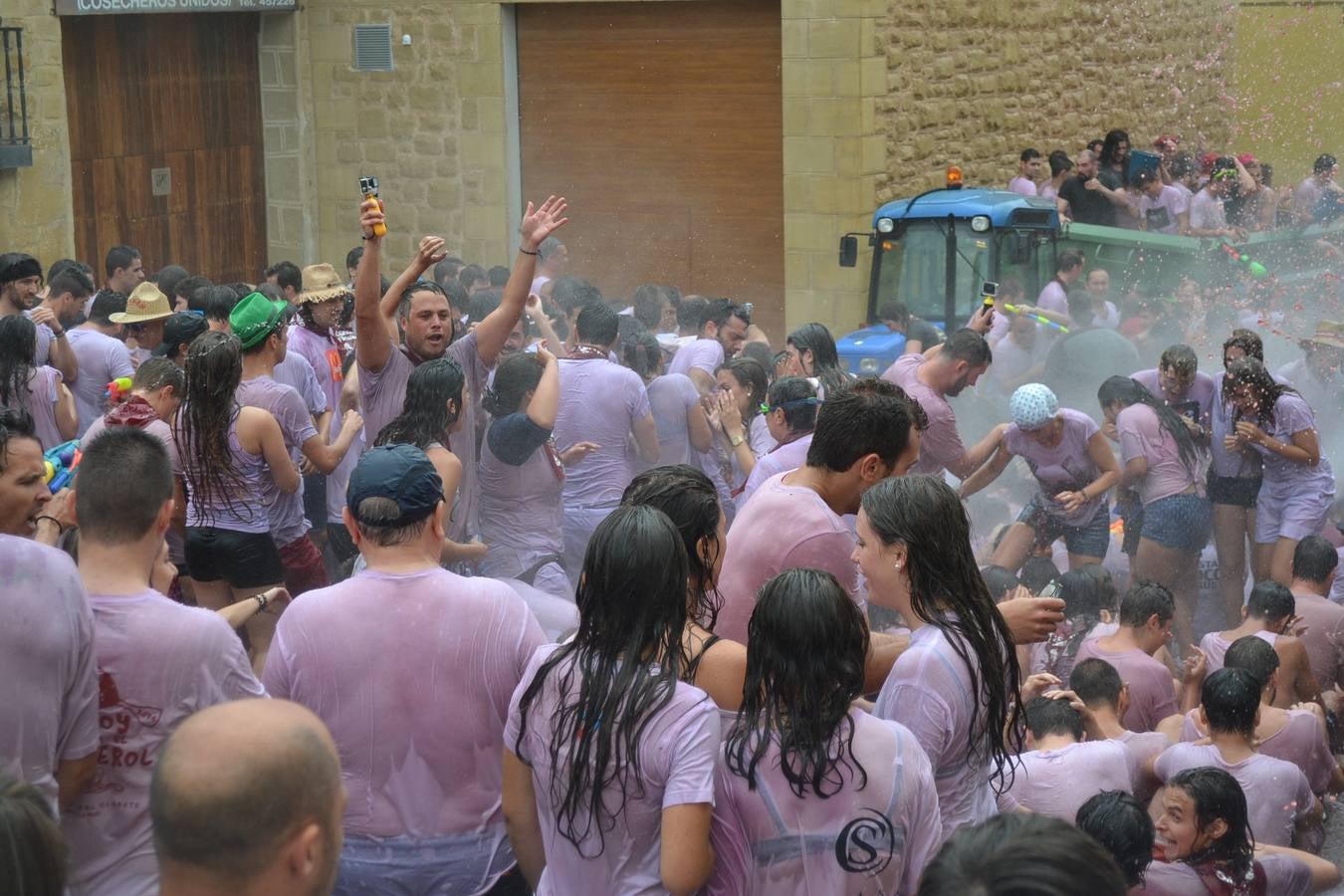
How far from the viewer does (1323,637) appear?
22.5 ft

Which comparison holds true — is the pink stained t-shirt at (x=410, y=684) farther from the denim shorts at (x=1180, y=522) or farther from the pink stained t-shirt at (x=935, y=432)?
the denim shorts at (x=1180, y=522)

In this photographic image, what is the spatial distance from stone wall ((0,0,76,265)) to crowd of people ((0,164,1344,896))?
21.6ft

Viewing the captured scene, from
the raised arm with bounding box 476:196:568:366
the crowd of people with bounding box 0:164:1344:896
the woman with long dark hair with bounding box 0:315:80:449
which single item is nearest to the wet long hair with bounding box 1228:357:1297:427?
the crowd of people with bounding box 0:164:1344:896

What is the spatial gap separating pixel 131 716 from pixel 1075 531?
18.2ft

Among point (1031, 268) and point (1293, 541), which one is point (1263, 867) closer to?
point (1293, 541)

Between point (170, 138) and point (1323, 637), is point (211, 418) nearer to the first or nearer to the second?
point (1323, 637)

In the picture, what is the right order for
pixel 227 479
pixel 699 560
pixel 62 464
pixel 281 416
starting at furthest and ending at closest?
pixel 281 416 → pixel 227 479 → pixel 62 464 → pixel 699 560

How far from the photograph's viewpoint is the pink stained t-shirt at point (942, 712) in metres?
3.34

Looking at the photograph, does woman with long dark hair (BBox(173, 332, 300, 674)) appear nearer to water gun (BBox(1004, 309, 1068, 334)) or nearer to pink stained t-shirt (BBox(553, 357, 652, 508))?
pink stained t-shirt (BBox(553, 357, 652, 508))

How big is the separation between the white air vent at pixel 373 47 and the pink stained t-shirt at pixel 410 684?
46.5ft

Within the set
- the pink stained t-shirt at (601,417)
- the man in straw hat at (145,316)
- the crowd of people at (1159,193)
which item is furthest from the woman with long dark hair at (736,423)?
the crowd of people at (1159,193)

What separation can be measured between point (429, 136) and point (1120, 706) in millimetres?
12679

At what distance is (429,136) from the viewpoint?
16.9m

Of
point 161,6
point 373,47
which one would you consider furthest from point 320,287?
point 373,47
